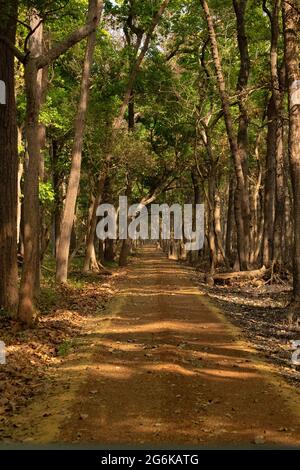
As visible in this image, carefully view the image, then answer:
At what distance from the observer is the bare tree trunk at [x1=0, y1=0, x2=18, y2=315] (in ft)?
42.2

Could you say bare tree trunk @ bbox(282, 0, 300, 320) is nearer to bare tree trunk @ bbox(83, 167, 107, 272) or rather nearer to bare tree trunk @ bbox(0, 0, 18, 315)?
bare tree trunk @ bbox(0, 0, 18, 315)

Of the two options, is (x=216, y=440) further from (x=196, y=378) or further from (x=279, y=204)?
(x=279, y=204)

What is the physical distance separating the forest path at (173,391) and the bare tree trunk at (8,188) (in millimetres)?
2070

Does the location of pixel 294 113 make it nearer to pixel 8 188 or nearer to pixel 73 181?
pixel 8 188

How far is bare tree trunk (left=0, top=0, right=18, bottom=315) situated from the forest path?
2.07 m

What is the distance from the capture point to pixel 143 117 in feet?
128

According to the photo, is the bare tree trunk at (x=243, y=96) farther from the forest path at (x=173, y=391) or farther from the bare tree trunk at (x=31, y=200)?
the bare tree trunk at (x=31, y=200)

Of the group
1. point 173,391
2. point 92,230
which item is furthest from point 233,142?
point 173,391

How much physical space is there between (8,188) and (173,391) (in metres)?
6.88

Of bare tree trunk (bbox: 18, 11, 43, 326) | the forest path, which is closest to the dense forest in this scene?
bare tree trunk (bbox: 18, 11, 43, 326)

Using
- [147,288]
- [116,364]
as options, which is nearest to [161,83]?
[147,288]

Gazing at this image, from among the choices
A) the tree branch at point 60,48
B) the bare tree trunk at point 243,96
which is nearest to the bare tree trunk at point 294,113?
the tree branch at point 60,48

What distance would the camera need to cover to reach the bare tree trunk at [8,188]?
12.9 m

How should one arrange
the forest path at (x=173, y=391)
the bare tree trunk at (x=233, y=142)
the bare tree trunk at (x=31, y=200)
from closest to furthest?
the forest path at (x=173, y=391)
the bare tree trunk at (x=31, y=200)
the bare tree trunk at (x=233, y=142)
